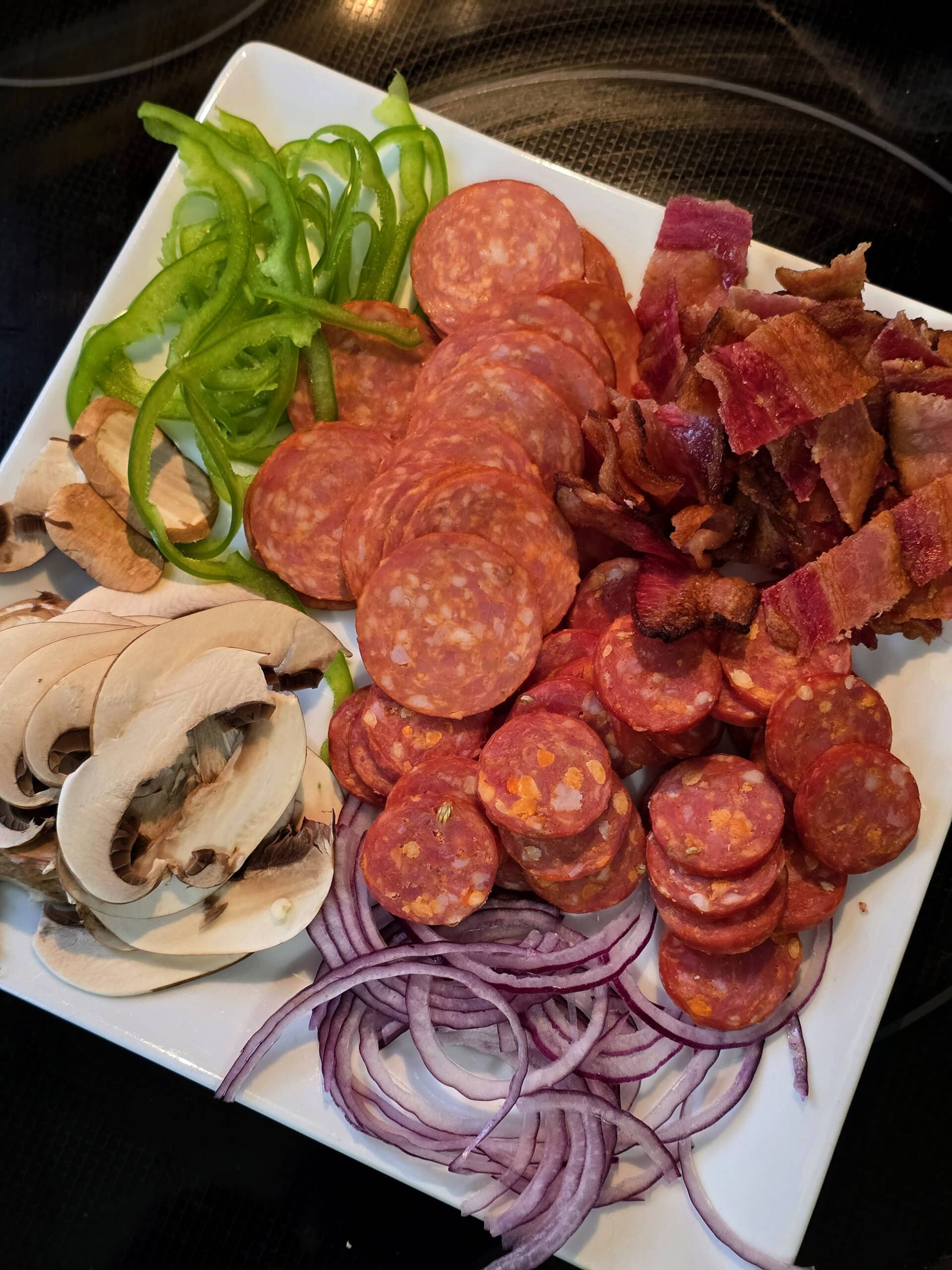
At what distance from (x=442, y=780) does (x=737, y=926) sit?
46 cm

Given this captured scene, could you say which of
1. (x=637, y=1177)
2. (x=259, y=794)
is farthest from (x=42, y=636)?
(x=637, y=1177)

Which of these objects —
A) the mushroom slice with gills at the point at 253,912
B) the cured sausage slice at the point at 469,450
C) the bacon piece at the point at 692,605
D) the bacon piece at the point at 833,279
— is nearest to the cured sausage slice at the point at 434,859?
the mushroom slice with gills at the point at 253,912

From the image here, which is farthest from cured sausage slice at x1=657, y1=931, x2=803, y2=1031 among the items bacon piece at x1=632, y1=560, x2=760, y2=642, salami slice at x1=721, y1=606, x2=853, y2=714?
bacon piece at x1=632, y1=560, x2=760, y2=642

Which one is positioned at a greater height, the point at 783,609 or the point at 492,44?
the point at 492,44

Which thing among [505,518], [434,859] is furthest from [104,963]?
[505,518]

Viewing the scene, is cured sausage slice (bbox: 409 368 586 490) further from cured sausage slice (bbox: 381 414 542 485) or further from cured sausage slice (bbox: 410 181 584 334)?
cured sausage slice (bbox: 410 181 584 334)

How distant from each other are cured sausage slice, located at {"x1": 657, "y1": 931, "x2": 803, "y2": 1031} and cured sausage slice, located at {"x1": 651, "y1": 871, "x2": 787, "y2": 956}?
0.03 m

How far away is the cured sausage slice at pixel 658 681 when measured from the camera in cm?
128

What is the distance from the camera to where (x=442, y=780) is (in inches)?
53.4

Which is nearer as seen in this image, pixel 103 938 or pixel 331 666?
pixel 103 938

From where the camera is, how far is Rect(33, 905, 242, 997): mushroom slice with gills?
4.50 feet

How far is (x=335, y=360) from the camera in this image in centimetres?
155

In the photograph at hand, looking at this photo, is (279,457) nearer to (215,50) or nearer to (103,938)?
(103,938)

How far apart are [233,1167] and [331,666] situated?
0.96 meters
